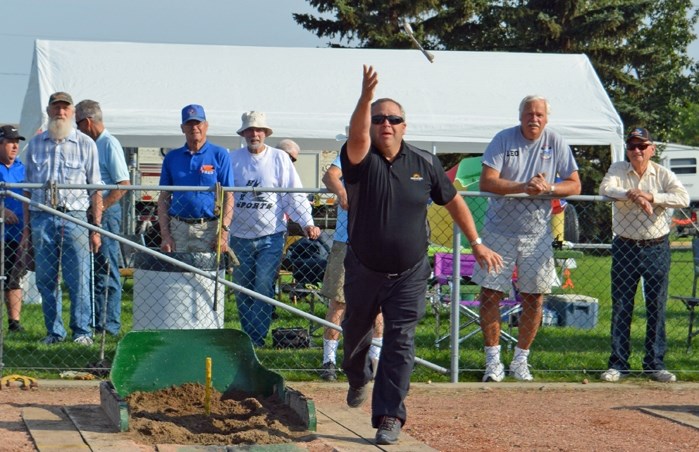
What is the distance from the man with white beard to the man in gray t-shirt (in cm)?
325

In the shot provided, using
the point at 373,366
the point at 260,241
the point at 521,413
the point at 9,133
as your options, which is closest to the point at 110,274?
the point at 260,241

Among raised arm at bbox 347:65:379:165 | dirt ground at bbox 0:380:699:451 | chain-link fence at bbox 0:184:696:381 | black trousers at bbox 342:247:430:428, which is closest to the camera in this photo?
raised arm at bbox 347:65:379:165

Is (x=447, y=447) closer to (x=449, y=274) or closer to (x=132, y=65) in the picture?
(x=449, y=274)

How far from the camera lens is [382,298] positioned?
6.77 meters

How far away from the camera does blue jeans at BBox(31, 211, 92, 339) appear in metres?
9.79

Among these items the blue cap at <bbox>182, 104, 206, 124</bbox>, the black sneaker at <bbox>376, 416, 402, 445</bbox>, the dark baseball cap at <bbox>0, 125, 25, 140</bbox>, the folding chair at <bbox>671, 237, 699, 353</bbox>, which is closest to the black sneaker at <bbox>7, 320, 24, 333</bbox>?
the dark baseball cap at <bbox>0, 125, 25, 140</bbox>

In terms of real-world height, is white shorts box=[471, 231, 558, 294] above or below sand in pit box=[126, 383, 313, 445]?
above

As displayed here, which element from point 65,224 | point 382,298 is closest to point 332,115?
point 65,224

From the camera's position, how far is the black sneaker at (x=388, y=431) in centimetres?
665

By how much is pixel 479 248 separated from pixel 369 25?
1217 inches

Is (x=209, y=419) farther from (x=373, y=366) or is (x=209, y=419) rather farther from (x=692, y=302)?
(x=692, y=302)

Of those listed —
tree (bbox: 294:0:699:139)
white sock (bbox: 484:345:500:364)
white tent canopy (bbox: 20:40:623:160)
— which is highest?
tree (bbox: 294:0:699:139)

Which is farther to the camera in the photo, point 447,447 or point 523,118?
point 523,118

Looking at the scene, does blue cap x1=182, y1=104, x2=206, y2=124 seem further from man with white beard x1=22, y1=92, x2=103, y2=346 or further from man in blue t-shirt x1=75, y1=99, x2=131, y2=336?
man in blue t-shirt x1=75, y1=99, x2=131, y2=336
